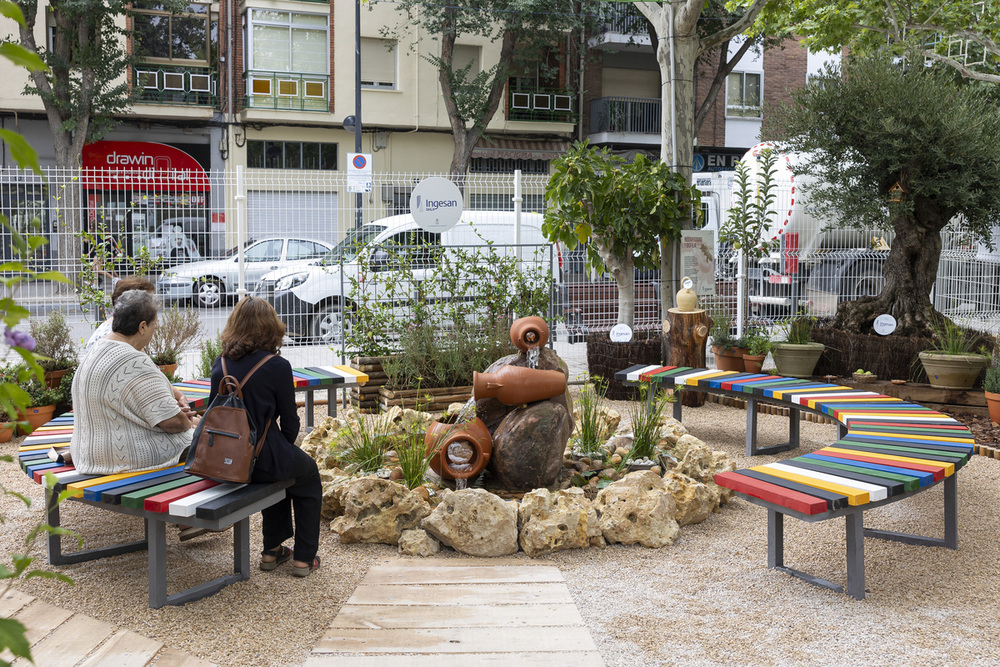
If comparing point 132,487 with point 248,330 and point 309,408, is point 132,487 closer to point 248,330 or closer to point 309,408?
point 248,330

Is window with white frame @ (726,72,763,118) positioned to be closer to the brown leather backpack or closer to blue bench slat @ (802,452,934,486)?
blue bench slat @ (802,452,934,486)

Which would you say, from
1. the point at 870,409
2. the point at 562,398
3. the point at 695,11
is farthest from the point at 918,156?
the point at 562,398

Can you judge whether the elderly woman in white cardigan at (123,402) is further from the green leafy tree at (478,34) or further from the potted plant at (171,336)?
the green leafy tree at (478,34)

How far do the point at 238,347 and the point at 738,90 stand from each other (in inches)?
1017

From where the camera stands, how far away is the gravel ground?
10.9 ft

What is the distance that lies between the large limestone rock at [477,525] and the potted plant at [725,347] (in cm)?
472

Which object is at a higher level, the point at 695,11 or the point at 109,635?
the point at 695,11

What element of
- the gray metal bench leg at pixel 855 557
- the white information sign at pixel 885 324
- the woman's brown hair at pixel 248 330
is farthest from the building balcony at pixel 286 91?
the gray metal bench leg at pixel 855 557

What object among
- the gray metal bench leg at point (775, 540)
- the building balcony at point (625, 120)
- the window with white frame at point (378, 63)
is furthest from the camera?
the building balcony at point (625, 120)

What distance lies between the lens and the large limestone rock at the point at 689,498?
15.7 feet

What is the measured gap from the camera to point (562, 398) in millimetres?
5039

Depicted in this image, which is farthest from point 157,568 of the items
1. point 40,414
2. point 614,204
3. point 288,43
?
point 288,43

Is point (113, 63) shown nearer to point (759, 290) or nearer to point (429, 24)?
point (429, 24)

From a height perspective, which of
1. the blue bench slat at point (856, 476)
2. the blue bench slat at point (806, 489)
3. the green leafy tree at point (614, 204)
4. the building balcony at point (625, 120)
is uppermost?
the building balcony at point (625, 120)
